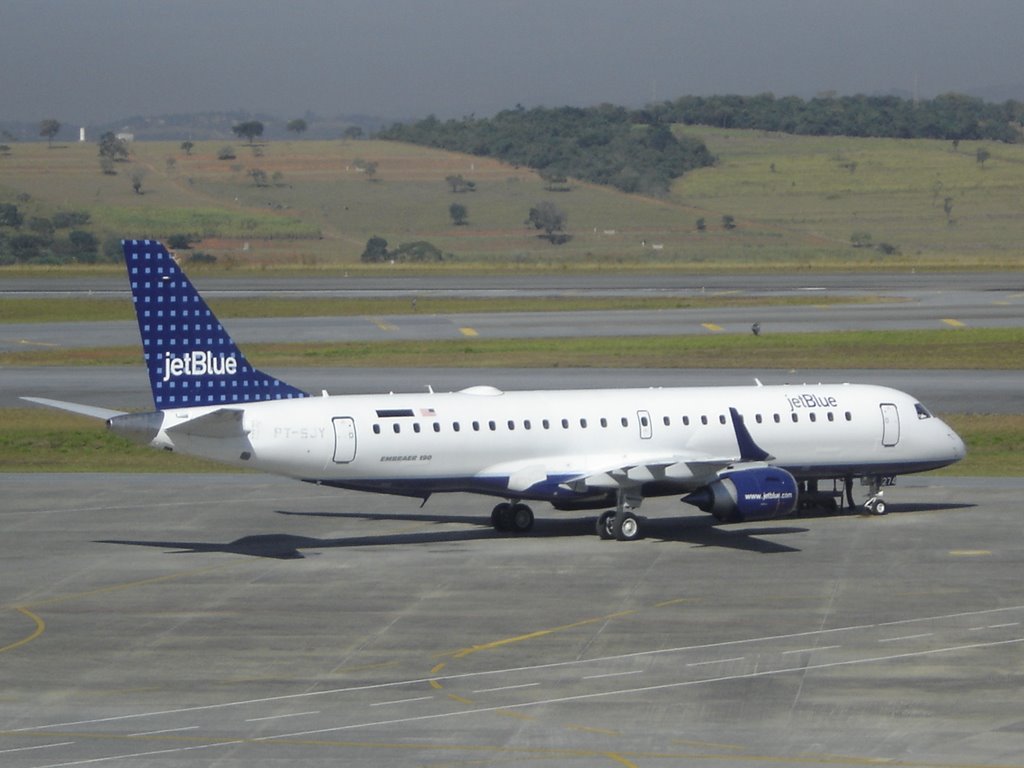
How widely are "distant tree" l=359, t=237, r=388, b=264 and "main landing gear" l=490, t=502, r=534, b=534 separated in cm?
13106

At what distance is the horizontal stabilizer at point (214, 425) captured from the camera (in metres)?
36.1

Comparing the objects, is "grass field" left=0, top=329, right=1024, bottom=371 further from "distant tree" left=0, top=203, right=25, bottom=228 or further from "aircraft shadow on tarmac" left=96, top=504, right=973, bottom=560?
"distant tree" left=0, top=203, right=25, bottom=228

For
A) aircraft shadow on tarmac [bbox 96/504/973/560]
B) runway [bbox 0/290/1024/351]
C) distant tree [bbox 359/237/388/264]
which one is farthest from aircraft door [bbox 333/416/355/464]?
distant tree [bbox 359/237/388/264]

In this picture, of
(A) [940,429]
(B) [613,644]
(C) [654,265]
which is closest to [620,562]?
(B) [613,644]

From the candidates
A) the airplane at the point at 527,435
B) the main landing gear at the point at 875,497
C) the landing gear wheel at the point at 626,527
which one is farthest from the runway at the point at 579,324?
the landing gear wheel at the point at 626,527

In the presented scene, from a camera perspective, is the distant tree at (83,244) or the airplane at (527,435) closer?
the airplane at (527,435)

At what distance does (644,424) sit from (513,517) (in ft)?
14.1

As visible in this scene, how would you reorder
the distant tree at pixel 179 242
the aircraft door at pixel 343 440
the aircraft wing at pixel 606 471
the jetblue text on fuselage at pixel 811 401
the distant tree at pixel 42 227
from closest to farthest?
the aircraft door at pixel 343 440
the aircraft wing at pixel 606 471
the jetblue text on fuselage at pixel 811 401
the distant tree at pixel 179 242
the distant tree at pixel 42 227

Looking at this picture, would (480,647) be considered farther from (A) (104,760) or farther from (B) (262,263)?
(B) (262,263)

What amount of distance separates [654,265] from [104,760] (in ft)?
434

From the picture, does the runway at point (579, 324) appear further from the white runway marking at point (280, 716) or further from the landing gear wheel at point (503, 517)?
the white runway marking at point (280, 716)

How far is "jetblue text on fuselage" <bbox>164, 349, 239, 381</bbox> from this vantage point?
3691cm

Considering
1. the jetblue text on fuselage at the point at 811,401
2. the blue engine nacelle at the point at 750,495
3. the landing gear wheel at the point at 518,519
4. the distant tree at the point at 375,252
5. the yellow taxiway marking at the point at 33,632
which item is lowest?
the distant tree at the point at 375,252

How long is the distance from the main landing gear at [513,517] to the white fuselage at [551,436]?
1.50 meters
